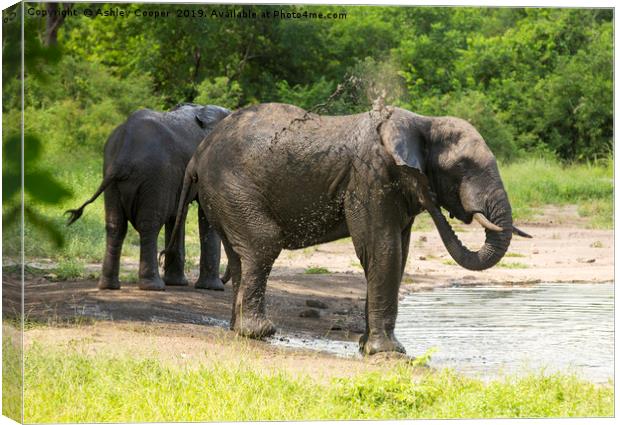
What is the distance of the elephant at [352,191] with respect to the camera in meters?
8.27

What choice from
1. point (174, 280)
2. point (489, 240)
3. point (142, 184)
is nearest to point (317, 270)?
point (174, 280)

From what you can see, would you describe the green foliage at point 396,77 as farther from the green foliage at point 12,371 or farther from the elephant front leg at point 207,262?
the green foliage at point 12,371

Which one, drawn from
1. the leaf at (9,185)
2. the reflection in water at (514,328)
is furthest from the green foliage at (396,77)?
the leaf at (9,185)

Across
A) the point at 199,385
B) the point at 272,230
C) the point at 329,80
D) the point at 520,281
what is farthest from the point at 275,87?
the point at 199,385

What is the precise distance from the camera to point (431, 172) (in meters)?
8.53

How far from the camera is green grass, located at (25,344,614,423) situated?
6855 mm

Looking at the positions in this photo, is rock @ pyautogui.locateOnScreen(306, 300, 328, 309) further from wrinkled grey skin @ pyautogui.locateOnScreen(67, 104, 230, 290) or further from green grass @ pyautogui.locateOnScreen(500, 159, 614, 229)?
green grass @ pyautogui.locateOnScreen(500, 159, 614, 229)

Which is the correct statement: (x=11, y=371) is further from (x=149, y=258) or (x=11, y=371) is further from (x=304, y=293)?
(x=304, y=293)

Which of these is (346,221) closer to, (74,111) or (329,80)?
(329,80)

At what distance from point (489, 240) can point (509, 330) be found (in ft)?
6.86

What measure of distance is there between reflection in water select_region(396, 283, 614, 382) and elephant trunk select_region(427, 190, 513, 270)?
636mm

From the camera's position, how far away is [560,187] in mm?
15711

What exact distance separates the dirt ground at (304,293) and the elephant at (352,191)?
19.9 inches

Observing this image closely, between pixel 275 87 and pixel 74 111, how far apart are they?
196 inches
